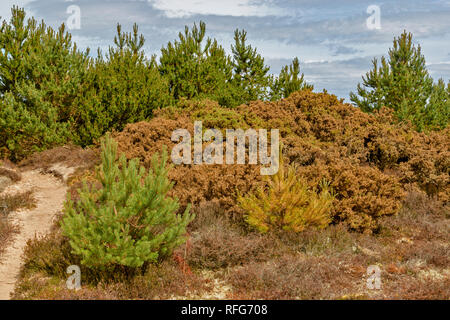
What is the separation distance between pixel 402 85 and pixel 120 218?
58.3 feet

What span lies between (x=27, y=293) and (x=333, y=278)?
437 centimetres

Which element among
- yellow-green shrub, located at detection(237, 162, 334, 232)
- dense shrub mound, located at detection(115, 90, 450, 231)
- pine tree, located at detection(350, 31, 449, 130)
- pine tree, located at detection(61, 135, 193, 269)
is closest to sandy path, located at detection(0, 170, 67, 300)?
pine tree, located at detection(61, 135, 193, 269)

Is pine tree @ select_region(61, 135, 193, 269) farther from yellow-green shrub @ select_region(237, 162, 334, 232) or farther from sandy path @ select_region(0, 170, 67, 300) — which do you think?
yellow-green shrub @ select_region(237, 162, 334, 232)

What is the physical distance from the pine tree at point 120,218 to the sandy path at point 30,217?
156 cm

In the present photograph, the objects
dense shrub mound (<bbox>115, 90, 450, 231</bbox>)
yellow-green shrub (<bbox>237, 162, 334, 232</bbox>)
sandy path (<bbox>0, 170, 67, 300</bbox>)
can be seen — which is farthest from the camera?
dense shrub mound (<bbox>115, 90, 450, 231</bbox>)

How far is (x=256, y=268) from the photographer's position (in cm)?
628

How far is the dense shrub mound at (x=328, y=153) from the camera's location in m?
8.74

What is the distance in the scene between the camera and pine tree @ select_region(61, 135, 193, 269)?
5566 millimetres

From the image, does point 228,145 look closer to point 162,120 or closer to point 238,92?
point 162,120

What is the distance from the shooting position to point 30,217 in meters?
9.95

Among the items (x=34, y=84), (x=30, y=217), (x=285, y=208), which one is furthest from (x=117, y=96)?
(x=285, y=208)

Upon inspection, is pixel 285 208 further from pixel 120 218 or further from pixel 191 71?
pixel 191 71

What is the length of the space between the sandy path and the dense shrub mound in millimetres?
2444
